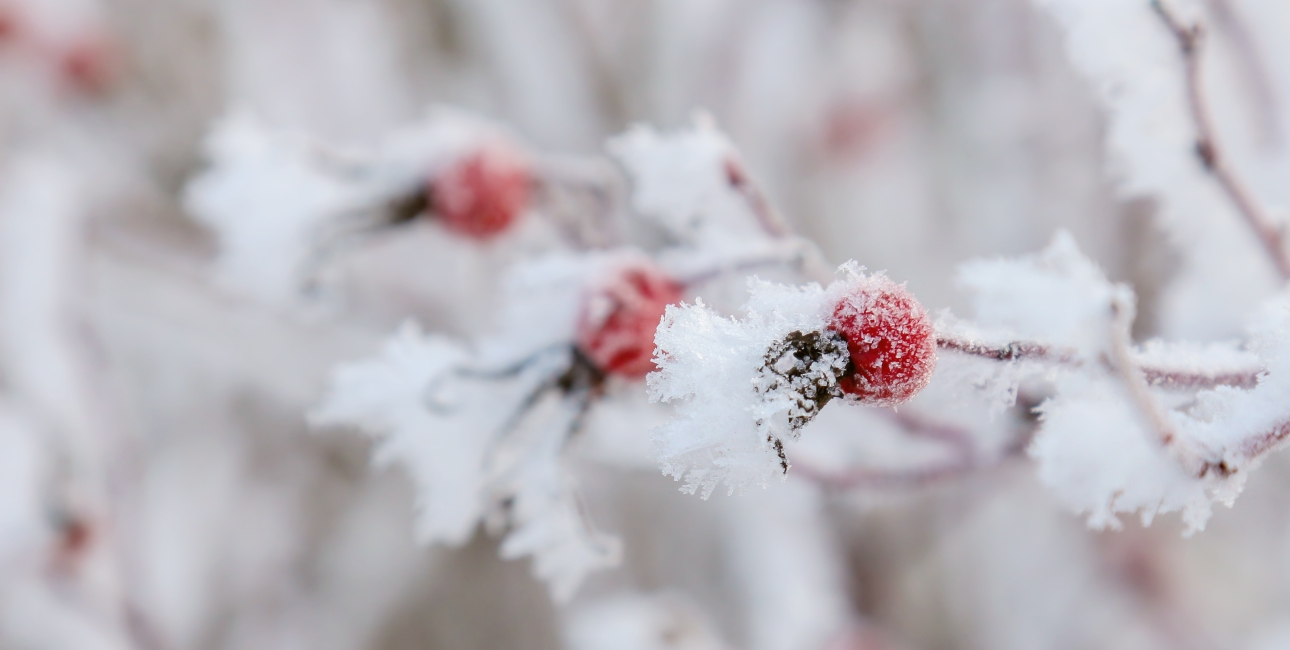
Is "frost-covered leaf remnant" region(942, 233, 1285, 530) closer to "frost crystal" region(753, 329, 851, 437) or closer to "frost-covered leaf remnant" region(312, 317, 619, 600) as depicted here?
"frost crystal" region(753, 329, 851, 437)

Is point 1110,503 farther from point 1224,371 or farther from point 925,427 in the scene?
point 925,427

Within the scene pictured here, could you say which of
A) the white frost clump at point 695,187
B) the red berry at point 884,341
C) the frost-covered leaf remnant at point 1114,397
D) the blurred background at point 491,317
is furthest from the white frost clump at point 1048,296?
the blurred background at point 491,317

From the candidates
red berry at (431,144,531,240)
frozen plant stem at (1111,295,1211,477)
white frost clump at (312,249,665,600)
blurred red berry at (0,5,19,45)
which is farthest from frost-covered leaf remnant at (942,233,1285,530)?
blurred red berry at (0,5,19,45)

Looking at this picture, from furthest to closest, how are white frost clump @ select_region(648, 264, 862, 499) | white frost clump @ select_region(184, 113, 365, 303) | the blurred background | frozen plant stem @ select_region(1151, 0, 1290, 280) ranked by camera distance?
the blurred background
white frost clump @ select_region(184, 113, 365, 303)
frozen plant stem @ select_region(1151, 0, 1290, 280)
white frost clump @ select_region(648, 264, 862, 499)

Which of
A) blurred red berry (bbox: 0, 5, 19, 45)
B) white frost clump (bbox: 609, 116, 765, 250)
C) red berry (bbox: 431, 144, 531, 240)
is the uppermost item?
blurred red berry (bbox: 0, 5, 19, 45)

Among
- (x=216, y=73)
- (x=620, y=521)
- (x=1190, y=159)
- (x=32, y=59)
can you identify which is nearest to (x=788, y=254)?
(x=1190, y=159)

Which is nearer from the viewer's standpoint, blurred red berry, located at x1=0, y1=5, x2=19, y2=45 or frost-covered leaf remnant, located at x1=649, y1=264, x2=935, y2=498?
frost-covered leaf remnant, located at x1=649, y1=264, x2=935, y2=498

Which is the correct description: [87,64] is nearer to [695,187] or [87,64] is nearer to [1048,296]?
[695,187]

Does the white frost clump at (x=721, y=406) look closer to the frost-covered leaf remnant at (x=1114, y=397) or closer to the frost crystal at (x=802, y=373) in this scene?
the frost crystal at (x=802, y=373)
